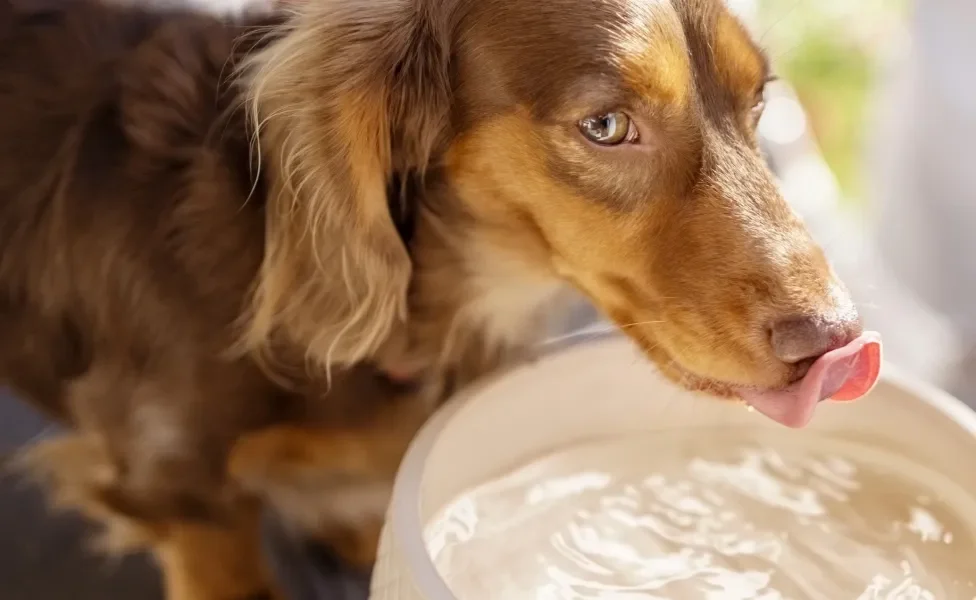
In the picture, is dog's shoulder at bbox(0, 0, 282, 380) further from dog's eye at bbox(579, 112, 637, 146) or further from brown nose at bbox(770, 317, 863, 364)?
brown nose at bbox(770, 317, 863, 364)

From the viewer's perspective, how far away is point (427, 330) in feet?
3.93

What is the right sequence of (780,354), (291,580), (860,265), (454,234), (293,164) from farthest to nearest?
(860,265) < (291,580) < (454,234) < (293,164) < (780,354)

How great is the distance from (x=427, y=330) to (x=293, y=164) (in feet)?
0.90

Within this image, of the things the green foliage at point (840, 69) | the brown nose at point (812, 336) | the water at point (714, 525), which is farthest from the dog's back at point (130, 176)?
the green foliage at point (840, 69)

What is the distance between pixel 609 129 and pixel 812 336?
0.24 metres

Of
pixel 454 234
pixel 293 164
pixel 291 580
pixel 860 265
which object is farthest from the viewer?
pixel 860 265

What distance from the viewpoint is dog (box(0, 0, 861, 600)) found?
3.05 ft

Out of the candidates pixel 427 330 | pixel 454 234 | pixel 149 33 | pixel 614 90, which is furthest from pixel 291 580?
pixel 614 90

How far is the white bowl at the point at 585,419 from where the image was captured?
0.90 meters

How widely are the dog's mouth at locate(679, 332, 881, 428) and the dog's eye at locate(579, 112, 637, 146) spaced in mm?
243

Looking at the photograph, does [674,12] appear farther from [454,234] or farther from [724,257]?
[454,234]

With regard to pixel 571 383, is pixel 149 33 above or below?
above

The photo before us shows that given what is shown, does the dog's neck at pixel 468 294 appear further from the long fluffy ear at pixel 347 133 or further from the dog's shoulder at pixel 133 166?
the dog's shoulder at pixel 133 166

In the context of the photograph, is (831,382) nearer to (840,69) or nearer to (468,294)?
(468,294)
